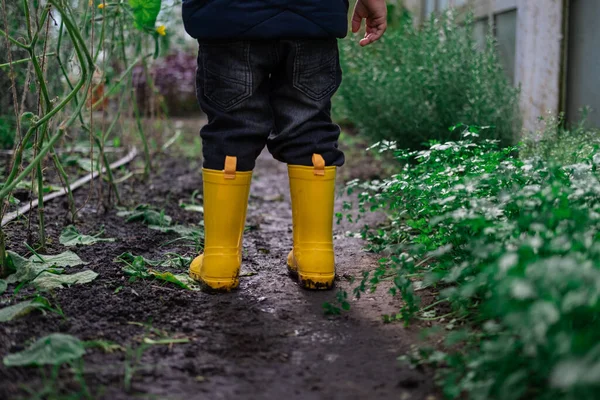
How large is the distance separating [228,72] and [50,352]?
0.89 meters

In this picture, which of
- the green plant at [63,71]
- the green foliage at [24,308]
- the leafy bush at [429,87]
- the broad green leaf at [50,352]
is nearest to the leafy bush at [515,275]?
the broad green leaf at [50,352]

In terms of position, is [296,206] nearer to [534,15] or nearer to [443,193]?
[443,193]

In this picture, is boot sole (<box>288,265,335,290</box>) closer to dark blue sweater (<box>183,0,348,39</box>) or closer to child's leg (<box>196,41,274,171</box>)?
child's leg (<box>196,41,274,171</box>)

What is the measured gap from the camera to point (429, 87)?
3.29 meters

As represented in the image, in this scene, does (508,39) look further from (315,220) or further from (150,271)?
(150,271)

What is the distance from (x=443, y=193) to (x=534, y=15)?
193 centimetres

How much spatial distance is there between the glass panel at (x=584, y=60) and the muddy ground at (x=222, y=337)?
1385 millimetres

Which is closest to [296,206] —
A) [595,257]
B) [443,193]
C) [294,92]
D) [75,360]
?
[294,92]

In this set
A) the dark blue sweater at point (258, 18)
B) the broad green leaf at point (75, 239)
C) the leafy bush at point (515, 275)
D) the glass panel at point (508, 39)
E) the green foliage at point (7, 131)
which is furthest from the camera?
the green foliage at point (7, 131)

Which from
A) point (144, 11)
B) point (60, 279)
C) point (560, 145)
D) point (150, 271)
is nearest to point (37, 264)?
point (60, 279)

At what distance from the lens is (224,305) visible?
72.1 inches

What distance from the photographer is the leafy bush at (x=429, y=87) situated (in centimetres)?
309

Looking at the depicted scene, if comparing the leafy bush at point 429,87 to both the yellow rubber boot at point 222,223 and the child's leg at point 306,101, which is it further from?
the yellow rubber boot at point 222,223

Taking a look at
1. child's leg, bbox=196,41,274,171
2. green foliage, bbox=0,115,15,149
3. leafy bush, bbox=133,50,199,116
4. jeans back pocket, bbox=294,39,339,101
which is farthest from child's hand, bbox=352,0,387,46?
leafy bush, bbox=133,50,199,116
